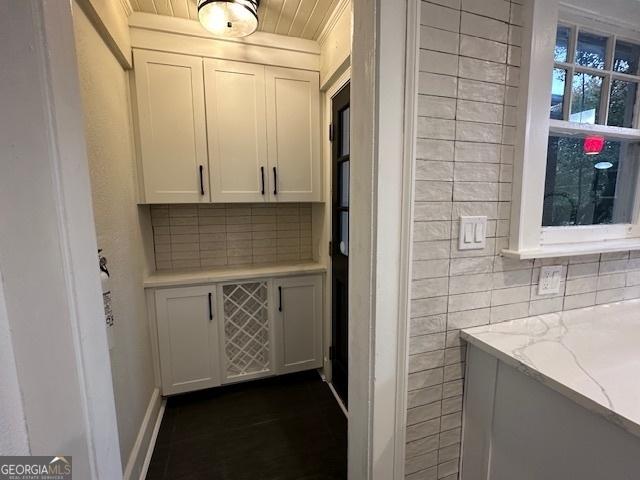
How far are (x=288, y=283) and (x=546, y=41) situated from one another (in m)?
1.84

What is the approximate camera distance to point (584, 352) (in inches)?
33.8

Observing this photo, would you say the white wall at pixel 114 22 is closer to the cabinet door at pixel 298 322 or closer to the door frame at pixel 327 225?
the door frame at pixel 327 225

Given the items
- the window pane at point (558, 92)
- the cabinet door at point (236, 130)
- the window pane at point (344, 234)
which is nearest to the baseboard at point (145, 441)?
the cabinet door at point (236, 130)

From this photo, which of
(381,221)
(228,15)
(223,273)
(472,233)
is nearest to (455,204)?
(472,233)

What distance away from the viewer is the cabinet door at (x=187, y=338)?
188 centimetres

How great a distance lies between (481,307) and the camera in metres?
1.01

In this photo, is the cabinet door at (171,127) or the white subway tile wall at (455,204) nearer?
the white subway tile wall at (455,204)

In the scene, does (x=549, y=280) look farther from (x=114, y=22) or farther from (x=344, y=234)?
(x=114, y=22)

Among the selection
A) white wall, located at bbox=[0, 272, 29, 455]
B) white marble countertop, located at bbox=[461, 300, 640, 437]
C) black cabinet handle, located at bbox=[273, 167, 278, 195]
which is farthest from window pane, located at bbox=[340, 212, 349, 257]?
white wall, located at bbox=[0, 272, 29, 455]

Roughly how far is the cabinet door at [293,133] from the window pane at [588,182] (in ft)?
4.63

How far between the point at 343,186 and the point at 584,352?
1.42m

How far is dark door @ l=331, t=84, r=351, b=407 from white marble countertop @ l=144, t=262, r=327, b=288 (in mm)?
265

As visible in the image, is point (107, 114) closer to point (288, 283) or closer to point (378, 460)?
point (288, 283)

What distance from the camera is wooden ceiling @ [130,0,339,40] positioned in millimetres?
1576
